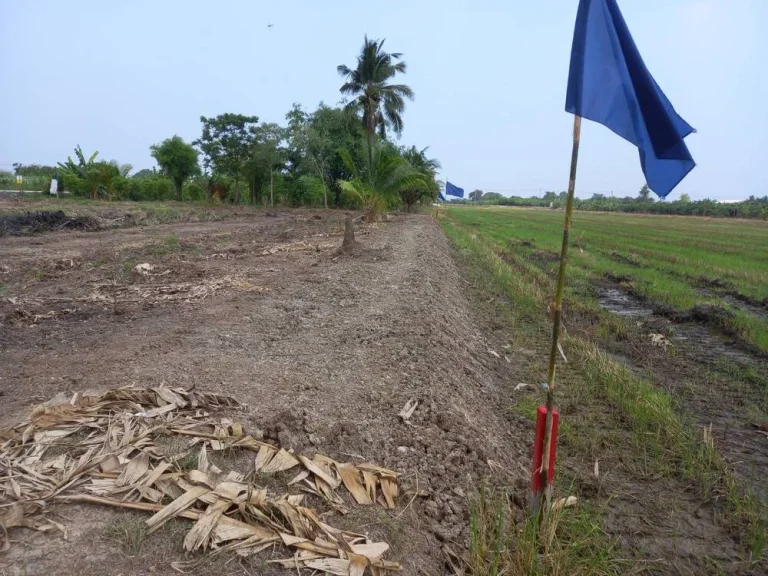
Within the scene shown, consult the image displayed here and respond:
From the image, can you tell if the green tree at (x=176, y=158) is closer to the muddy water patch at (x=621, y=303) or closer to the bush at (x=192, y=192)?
the bush at (x=192, y=192)

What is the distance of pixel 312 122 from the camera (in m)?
35.5

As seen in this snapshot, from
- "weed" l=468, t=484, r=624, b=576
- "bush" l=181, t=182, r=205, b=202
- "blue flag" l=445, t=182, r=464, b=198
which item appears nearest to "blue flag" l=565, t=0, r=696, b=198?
"weed" l=468, t=484, r=624, b=576

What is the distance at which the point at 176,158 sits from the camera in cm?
3622

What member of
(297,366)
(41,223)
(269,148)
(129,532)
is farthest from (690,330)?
(269,148)

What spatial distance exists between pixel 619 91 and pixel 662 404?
3.49 m

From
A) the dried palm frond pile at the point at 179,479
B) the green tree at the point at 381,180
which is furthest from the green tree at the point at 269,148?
the dried palm frond pile at the point at 179,479

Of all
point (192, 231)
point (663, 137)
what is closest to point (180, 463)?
point (663, 137)

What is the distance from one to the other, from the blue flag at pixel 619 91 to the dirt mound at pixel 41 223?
57.3ft

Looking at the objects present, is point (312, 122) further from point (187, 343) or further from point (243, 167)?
point (187, 343)

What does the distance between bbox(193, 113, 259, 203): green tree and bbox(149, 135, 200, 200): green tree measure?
90 cm

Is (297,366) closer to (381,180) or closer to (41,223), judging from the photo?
(41,223)

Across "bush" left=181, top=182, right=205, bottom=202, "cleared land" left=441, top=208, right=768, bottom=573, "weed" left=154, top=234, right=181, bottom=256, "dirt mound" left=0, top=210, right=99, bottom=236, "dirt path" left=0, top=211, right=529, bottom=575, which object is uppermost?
"bush" left=181, top=182, right=205, bottom=202

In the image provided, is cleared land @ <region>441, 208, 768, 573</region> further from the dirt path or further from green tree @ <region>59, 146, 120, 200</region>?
green tree @ <region>59, 146, 120, 200</region>

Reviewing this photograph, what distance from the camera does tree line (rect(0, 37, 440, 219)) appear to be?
95.1 feet
